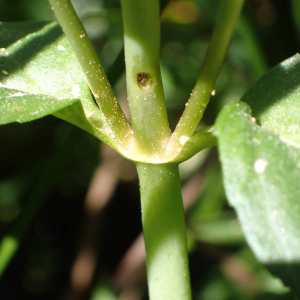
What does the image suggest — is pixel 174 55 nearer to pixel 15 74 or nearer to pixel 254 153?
pixel 15 74

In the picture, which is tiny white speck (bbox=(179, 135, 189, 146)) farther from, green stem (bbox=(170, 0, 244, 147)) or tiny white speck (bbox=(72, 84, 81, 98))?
tiny white speck (bbox=(72, 84, 81, 98))

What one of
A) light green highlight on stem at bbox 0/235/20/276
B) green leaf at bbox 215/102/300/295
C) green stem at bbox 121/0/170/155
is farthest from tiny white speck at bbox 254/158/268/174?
light green highlight on stem at bbox 0/235/20/276

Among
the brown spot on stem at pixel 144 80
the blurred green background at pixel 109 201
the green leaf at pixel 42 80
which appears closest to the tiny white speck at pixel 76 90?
the green leaf at pixel 42 80

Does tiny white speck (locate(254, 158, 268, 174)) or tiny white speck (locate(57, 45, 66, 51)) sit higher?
tiny white speck (locate(57, 45, 66, 51))

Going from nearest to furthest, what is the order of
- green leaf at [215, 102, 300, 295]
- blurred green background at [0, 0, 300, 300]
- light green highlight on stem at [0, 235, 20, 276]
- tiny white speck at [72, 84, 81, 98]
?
green leaf at [215, 102, 300, 295] < tiny white speck at [72, 84, 81, 98] < light green highlight on stem at [0, 235, 20, 276] < blurred green background at [0, 0, 300, 300]

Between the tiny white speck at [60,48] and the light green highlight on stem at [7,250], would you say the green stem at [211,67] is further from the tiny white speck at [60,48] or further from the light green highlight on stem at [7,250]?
the light green highlight on stem at [7,250]

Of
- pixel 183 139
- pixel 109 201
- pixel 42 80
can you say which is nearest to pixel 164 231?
pixel 183 139
